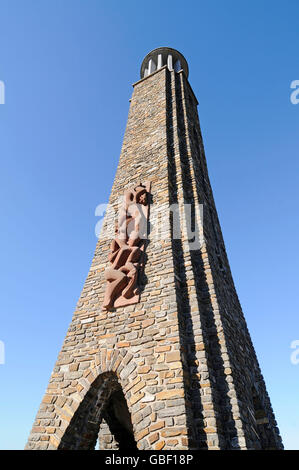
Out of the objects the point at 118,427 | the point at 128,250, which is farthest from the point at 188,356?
the point at 118,427

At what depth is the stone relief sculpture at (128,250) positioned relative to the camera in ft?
18.1

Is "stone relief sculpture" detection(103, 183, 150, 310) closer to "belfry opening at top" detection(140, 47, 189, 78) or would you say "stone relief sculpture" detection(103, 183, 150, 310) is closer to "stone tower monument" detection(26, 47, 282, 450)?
"stone tower monument" detection(26, 47, 282, 450)

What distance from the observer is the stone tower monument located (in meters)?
4.02

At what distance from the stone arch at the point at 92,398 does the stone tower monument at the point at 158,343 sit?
16 mm

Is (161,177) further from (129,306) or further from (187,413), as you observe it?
(187,413)

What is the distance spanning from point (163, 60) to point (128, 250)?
10677 mm

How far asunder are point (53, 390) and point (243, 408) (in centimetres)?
306

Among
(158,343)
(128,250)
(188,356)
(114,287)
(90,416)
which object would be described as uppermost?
(128,250)

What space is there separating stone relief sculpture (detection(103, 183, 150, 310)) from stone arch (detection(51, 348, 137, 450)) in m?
1.01

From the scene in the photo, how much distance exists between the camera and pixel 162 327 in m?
4.70

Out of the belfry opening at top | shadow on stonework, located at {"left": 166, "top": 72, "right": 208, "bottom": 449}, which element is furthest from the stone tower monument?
the belfry opening at top

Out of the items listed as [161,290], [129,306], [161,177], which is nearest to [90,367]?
[129,306]

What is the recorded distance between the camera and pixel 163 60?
1298 cm

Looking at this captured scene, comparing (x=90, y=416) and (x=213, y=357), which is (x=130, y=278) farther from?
(x=90, y=416)
